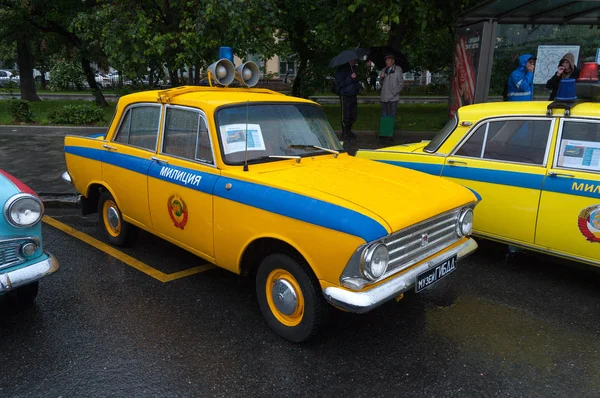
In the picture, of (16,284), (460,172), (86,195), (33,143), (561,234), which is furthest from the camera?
(33,143)

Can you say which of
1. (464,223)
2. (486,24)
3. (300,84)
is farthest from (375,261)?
(300,84)

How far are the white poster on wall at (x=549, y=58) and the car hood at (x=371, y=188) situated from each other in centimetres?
859

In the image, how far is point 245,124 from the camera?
4.00 metres

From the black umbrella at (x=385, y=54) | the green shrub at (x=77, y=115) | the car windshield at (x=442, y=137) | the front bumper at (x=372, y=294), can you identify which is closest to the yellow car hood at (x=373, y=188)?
the front bumper at (x=372, y=294)

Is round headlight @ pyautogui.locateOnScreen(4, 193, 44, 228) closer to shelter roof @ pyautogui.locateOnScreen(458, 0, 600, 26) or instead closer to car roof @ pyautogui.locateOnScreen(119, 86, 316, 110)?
car roof @ pyautogui.locateOnScreen(119, 86, 316, 110)

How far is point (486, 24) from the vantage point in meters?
8.94

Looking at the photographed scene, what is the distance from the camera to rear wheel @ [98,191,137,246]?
16.9 ft

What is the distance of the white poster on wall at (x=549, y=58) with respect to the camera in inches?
423

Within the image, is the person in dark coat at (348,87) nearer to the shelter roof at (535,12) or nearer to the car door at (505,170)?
the shelter roof at (535,12)

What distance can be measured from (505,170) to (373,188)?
6.30ft

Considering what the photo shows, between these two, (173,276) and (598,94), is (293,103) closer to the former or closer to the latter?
(173,276)

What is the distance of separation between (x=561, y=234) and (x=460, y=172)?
45.4 inches

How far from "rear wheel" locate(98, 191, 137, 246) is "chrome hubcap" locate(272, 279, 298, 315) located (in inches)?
94.9

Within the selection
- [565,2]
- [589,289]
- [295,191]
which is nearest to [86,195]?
[295,191]
